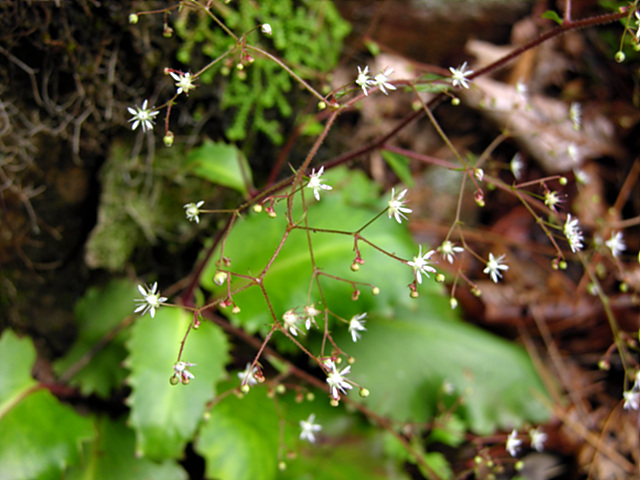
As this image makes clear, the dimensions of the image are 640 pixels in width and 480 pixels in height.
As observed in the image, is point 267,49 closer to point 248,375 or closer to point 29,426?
point 248,375

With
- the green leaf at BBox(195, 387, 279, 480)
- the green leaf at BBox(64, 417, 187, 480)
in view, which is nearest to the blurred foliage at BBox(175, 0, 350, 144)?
the green leaf at BBox(195, 387, 279, 480)

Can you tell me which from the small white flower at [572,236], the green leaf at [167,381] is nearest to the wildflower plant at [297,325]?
the green leaf at [167,381]

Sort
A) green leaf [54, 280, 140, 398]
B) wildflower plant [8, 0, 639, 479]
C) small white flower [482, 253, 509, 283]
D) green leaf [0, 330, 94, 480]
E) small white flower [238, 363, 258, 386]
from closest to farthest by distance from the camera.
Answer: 1. small white flower [238, 363, 258, 386]
2. small white flower [482, 253, 509, 283]
3. green leaf [0, 330, 94, 480]
4. wildflower plant [8, 0, 639, 479]
5. green leaf [54, 280, 140, 398]

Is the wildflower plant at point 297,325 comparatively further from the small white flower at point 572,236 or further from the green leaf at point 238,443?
the small white flower at point 572,236

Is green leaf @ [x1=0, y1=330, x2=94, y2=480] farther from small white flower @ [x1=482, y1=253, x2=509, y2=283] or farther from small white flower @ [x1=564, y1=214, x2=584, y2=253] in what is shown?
small white flower @ [x1=564, y1=214, x2=584, y2=253]

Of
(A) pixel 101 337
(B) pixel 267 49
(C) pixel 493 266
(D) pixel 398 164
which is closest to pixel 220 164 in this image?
(B) pixel 267 49

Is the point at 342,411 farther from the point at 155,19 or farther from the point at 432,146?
the point at 155,19

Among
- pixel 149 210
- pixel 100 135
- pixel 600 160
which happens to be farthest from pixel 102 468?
pixel 600 160
